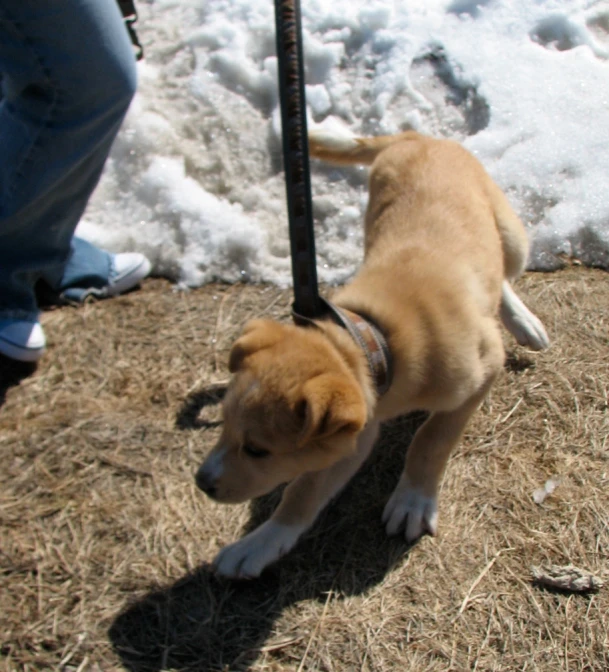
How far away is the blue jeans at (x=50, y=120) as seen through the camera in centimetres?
264

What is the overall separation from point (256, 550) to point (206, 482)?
1.29 feet

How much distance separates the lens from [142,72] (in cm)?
473

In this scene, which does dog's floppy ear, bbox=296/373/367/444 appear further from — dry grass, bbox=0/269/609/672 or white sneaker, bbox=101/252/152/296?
white sneaker, bbox=101/252/152/296

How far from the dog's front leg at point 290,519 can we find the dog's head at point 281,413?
0.30 m

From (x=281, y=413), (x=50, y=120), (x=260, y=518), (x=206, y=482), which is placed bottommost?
(x=260, y=518)

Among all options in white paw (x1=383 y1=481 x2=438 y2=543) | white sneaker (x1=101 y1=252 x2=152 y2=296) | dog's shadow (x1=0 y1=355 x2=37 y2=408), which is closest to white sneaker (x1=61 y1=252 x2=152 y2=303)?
white sneaker (x1=101 y1=252 x2=152 y2=296)

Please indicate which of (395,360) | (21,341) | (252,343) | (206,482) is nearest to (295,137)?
(252,343)

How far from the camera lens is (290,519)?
2.53 metres

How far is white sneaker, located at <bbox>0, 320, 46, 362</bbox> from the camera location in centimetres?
322

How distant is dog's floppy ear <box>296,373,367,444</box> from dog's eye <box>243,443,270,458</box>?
16 cm

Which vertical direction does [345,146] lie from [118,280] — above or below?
above

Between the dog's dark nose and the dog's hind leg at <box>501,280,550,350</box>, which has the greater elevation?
the dog's dark nose

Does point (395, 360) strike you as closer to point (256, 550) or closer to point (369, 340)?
point (369, 340)

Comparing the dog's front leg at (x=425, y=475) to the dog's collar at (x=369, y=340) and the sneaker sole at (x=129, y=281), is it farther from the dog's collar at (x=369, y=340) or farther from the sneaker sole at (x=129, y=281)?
the sneaker sole at (x=129, y=281)
